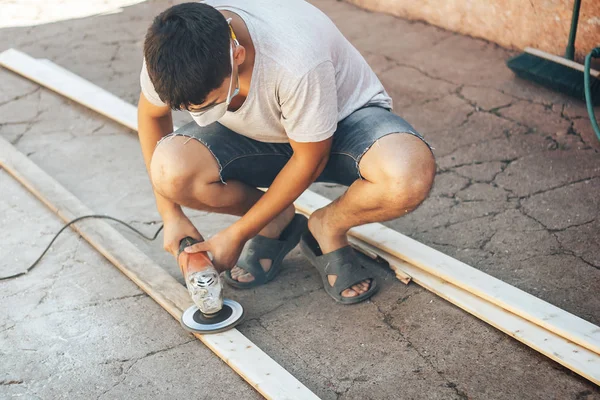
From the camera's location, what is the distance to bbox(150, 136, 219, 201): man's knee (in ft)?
7.36

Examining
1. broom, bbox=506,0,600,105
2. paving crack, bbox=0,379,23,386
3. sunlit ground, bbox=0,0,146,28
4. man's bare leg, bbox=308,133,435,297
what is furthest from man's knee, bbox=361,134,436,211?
sunlit ground, bbox=0,0,146,28

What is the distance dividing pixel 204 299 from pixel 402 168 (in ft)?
2.41

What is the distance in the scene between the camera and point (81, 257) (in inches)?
107

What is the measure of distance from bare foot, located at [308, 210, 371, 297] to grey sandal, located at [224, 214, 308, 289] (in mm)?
173

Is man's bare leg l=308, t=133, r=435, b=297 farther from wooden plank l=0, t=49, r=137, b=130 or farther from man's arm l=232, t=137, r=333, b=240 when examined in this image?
wooden plank l=0, t=49, r=137, b=130

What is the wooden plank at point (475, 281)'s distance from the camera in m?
2.04

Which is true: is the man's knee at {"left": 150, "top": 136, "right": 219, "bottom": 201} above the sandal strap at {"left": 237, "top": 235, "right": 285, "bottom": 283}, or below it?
above

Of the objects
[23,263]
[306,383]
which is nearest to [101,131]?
[23,263]

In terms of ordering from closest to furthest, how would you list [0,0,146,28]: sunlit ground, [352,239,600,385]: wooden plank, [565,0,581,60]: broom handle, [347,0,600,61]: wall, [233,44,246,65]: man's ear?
Result: [233,44,246,65]: man's ear < [352,239,600,385]: wooden plank < [565,0,581,60]: broom handle < [347,0,600,61]: wall < [0,0,146,28]: sunlit ground

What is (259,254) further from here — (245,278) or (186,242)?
(186,242)

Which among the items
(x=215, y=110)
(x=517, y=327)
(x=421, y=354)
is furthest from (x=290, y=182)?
(x=517, y=327)

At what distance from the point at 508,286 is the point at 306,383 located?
0.74 meters

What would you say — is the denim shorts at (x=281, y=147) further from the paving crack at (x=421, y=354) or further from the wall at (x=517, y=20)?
the wall at (x=517, y=20)

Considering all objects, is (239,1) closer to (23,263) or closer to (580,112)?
(23,263)
